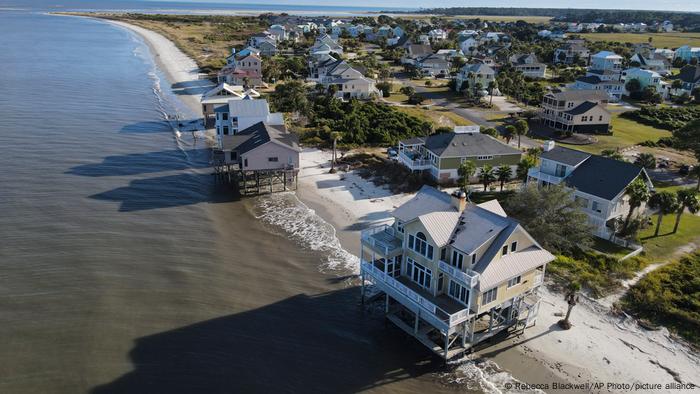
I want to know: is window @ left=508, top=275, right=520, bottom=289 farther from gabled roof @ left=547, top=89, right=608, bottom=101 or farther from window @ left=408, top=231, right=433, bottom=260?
gabled roof @ left=547, top=89, right=608, bottom=101

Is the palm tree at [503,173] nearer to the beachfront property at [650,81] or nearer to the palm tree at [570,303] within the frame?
the palm tree at [570,303]

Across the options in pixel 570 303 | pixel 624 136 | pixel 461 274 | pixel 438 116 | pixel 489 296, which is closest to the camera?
pixel 461 274

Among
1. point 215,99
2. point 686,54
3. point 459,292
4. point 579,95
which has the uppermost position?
point 686,54

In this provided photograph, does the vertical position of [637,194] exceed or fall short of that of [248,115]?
it falls short

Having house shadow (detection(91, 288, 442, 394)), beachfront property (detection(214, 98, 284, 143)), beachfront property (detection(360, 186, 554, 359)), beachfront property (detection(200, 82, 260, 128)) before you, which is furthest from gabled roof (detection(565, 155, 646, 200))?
beachfront property (detection(200, 82, 260, 128))

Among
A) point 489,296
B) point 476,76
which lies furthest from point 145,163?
point 476,76

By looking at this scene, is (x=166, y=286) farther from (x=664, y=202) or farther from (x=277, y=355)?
(x=664, y=202)
